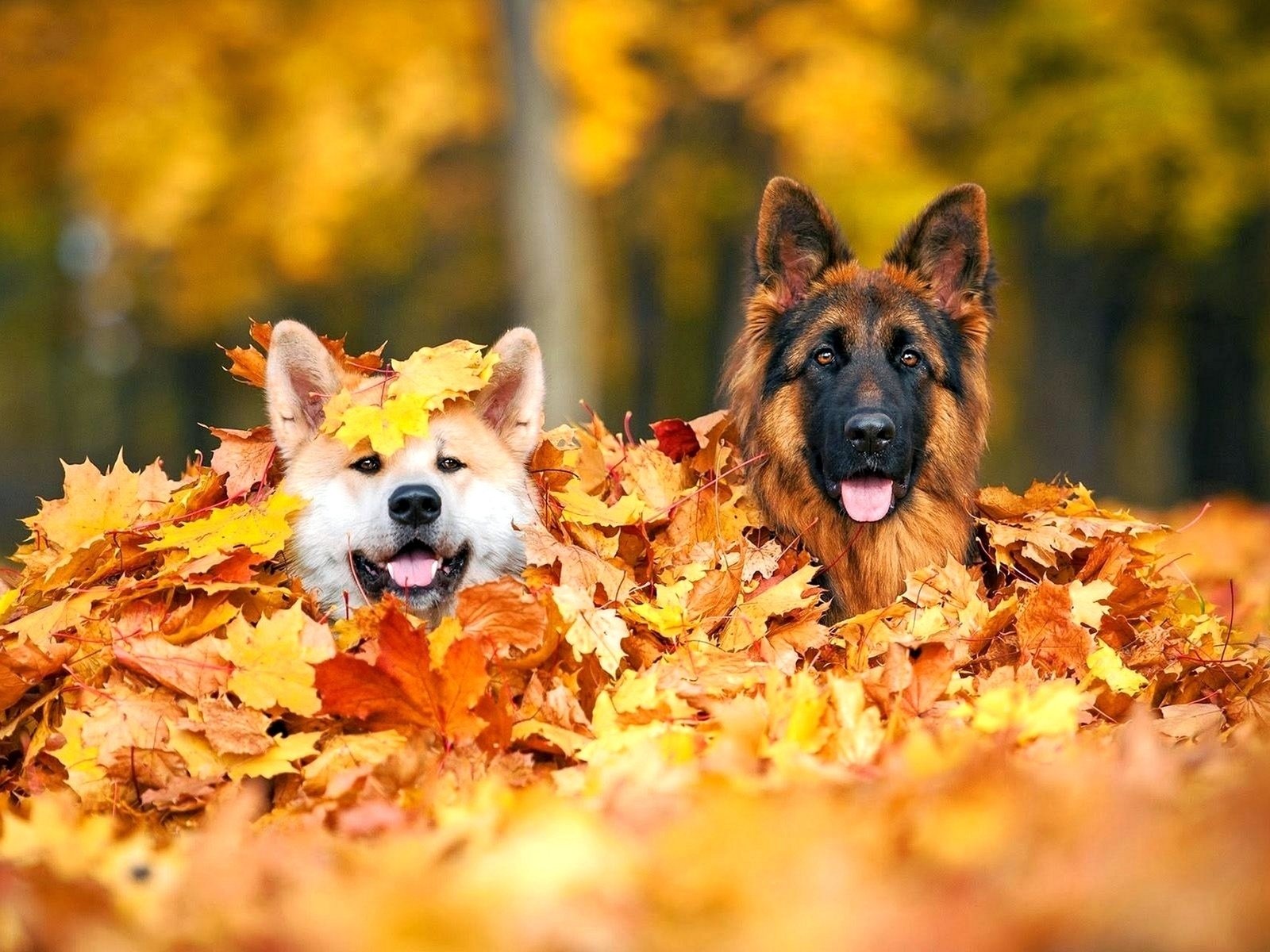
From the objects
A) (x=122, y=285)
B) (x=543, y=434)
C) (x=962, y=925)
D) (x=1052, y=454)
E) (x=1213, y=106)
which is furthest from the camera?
(x=122, y=285)

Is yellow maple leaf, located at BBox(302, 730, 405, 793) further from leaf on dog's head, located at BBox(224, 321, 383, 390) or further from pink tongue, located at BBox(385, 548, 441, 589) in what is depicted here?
leaf on dog's head, located at BBox(224, 321, 383, 390)

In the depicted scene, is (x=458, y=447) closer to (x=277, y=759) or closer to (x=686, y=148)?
(x=277, y=759)

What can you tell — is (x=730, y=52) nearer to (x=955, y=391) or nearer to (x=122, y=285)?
(x=122, y=285)

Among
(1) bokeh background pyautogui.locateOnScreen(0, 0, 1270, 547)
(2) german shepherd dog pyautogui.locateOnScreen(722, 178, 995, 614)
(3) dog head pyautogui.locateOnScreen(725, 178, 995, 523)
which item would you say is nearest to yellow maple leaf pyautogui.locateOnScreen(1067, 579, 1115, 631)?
(2) german shepherd dog pyautogui.locateOnScreen(722, 178, 995, 614)

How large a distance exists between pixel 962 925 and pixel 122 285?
2219cm

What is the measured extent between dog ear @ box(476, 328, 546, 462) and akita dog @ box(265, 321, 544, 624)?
0.02m

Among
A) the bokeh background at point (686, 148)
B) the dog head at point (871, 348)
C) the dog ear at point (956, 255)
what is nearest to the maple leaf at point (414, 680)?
the dog head at point (871, 348)

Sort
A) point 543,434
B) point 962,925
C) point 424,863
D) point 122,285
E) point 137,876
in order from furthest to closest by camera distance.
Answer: point 122,285 < point 543,434 < point 137,876 < point 424,863 < point 962,925

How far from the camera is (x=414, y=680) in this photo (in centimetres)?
396

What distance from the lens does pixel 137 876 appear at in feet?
9.95

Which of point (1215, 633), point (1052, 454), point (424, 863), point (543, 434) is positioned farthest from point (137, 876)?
point (1052, 454)

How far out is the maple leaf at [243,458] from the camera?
491 centimetres

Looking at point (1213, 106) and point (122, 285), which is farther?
point (122, 285)

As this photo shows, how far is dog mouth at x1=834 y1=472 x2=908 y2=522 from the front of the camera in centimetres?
522
